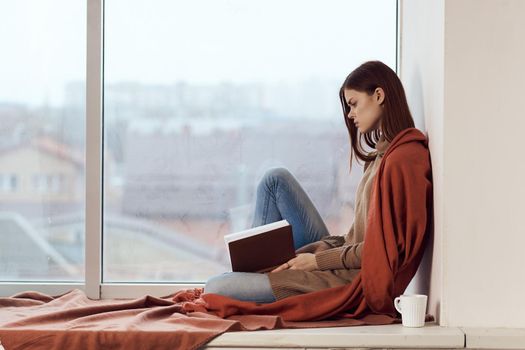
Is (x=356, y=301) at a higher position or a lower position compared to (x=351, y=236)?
lower

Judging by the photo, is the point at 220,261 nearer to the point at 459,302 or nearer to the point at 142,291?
the point at 142,291

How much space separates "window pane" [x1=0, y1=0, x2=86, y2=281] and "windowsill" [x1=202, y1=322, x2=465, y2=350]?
109 cm

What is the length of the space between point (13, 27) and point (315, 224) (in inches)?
52.8

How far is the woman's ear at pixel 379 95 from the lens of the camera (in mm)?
2693

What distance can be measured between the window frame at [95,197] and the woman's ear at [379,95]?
578 mm

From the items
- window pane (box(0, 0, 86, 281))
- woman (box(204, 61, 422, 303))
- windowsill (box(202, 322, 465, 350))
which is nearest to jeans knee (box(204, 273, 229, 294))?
woman (box(204, 61, 422, 303))

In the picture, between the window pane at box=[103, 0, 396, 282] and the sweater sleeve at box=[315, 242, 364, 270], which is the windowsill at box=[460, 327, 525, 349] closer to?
the sweater sleeve at box=[315, 242, 364, 270]

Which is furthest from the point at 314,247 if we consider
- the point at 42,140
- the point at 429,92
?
the point at 42,140

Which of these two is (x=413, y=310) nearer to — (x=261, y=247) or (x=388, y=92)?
(x=261, y=247)

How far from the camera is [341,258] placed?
263 centimetres

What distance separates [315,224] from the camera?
3.02 m

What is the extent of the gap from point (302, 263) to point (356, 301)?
0.21 metres

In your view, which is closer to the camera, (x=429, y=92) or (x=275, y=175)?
(x=429, y=92)

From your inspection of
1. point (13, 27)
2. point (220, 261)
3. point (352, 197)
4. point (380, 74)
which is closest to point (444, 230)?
point (380, 74)
